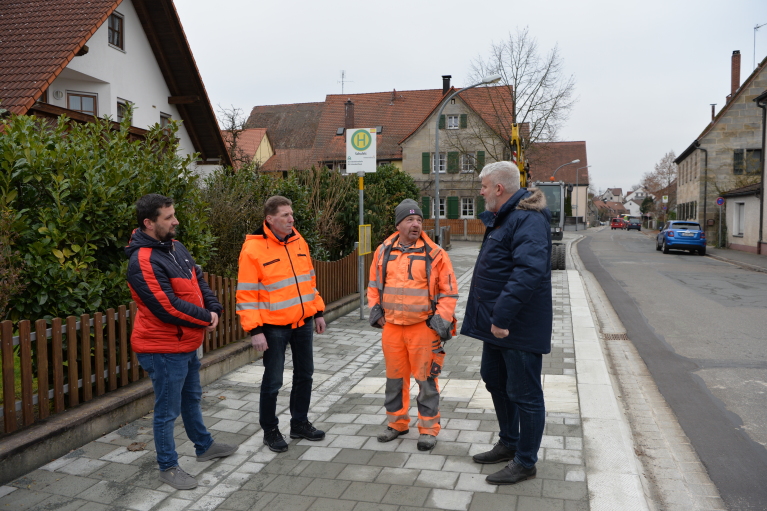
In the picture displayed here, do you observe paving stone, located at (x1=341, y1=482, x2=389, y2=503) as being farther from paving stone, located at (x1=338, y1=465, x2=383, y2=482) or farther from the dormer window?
the dormer window

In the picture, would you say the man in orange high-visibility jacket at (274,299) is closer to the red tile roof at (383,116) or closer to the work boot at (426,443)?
the work boot at (426,443)

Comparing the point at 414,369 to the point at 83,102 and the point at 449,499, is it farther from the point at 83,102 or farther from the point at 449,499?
the point at 83,102

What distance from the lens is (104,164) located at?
5.36 m

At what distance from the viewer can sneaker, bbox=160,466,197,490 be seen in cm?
381

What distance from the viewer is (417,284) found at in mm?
4488

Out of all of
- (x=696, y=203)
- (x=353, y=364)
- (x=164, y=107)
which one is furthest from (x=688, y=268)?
(x=696, y=203)

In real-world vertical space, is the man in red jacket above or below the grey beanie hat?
below

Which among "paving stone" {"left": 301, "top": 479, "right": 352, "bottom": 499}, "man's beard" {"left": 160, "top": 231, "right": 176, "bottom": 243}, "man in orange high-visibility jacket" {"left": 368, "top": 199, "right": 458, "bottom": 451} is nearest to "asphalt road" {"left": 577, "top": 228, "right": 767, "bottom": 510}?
"man in orange high-visibility jacket" {"left": 368, "top": 199, "right": 458, "bottom": 451}

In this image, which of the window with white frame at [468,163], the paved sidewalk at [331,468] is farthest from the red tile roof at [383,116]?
the paved sidewalk at [331,468]

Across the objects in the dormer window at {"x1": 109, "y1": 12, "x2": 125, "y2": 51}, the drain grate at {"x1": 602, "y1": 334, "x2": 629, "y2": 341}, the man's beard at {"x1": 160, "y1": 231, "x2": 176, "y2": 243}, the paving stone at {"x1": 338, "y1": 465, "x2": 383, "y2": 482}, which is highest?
the dormer window at {"x1": 109, "y1": 12, "x2": 125, "y2": 51}

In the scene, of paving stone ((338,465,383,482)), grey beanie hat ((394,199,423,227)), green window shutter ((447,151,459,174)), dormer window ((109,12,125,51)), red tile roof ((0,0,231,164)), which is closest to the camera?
paving stone ((338,465,383,482))

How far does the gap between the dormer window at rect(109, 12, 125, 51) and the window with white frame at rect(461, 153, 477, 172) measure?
89.7ft

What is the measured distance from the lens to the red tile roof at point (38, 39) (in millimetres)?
13430

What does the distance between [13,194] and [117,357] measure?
158 centimetres
